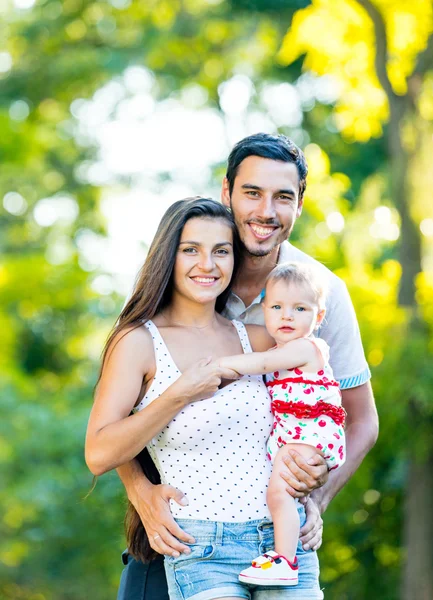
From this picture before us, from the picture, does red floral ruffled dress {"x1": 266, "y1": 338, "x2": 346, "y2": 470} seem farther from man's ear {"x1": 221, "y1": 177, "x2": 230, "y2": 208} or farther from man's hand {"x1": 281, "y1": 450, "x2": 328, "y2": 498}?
man's ear {"x1": 221, "y1": 177, "x2": 230, "y2": 208}

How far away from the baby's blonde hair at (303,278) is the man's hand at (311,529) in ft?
2.00

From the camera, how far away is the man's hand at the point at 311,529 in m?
2.86

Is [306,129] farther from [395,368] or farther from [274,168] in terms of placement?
[274,168]

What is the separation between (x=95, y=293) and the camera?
42.4ft

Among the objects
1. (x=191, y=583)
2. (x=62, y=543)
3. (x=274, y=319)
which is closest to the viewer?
(x=191, y=583)

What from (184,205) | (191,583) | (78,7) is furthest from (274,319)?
(78,7)

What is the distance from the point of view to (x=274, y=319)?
2.92 meters

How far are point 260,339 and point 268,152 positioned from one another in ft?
2.21

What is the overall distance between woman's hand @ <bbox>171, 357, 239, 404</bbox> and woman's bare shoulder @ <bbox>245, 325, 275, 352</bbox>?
0.27 metres

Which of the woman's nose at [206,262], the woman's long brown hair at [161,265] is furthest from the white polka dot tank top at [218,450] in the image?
the woman's nose at [206,262]

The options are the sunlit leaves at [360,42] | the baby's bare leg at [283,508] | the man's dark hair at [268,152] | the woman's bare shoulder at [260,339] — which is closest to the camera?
the baby's bare leg at [283,508]

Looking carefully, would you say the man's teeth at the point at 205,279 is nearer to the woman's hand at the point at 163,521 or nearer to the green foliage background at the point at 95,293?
the woman's hand at the point at 163,521

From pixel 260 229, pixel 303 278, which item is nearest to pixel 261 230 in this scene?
pixel 260 229

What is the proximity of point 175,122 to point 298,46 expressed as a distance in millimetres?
7316
